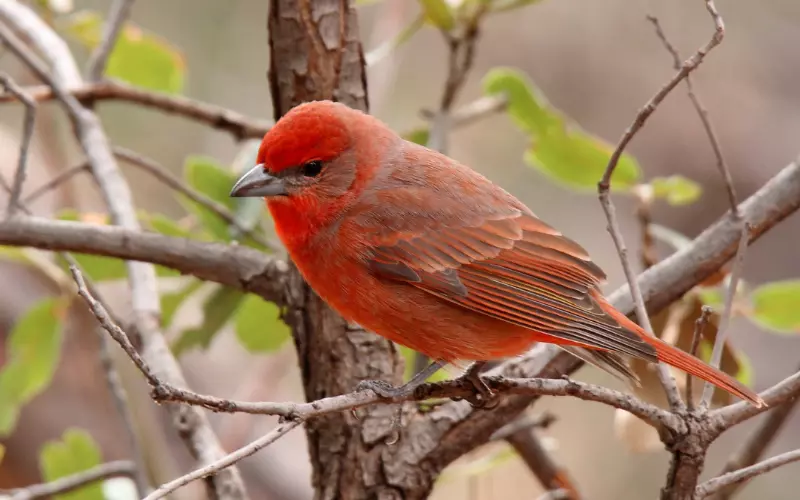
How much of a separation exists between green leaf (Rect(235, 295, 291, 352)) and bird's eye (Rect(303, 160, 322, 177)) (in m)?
0.63

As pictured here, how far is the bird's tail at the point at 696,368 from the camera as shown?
235 centimetres

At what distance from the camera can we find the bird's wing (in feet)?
9.21

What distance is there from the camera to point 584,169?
3559mm

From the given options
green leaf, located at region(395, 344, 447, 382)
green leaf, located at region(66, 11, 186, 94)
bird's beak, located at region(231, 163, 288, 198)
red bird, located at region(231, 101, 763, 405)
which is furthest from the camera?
green leaf, located at region(66, 11, 186, 94)

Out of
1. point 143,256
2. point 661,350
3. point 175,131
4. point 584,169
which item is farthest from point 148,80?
point 175,131

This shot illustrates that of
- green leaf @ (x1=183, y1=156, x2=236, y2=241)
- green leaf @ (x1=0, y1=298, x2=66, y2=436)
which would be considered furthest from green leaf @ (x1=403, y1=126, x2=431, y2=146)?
green leaf @ (x1=0, y1=298, x2=66, y2=436)

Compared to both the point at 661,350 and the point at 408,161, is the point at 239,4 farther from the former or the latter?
the point at 661,350

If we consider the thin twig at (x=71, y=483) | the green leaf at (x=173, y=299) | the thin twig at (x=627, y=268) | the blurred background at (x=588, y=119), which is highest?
the blurred background at (x=588, y=119)

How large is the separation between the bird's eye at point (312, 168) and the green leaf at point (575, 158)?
2.87 feet

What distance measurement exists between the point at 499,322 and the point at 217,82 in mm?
6297

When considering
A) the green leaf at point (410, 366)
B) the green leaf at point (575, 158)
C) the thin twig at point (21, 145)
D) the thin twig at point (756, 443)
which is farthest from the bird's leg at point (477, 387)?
the thin twig at point (21, 145)

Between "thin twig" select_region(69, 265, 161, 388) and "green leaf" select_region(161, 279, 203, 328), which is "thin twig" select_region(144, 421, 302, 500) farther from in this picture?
"green leaf" select_region(161, 279, 203, 328)

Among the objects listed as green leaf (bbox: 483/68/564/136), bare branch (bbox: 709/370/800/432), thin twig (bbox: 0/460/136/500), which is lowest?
bare branch (bbox: 709/370/800/432)

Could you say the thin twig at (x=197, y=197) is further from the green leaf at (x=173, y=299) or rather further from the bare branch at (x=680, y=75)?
the bare branch at (x=680, y=75)
